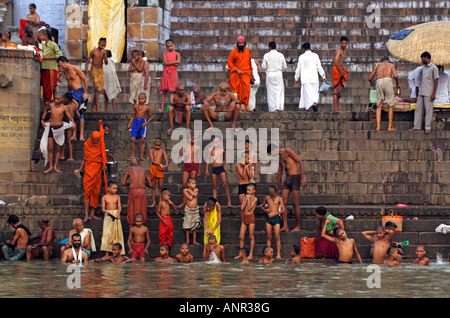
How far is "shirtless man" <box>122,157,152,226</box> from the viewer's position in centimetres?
1354

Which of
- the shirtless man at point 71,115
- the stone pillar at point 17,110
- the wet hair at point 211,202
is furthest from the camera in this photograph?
the stone pillar at point 17,110

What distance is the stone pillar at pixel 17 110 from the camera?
49.8 feet

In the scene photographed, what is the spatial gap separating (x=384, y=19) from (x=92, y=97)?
6.42 metres

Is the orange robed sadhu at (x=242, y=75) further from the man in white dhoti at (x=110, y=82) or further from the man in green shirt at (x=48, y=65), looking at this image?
the man in green shirt at (x=48, y=65)

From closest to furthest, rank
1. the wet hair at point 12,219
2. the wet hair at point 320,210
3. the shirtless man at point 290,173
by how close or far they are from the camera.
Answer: the wet hair at point 320,210 < the wet hair at point 12,219 < the shirtless man at point 290,173

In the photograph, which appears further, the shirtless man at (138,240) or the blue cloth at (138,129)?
the blue cloth at (138,129)

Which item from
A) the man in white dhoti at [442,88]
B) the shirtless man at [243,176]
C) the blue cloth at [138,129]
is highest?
the man in white dhoti at [442,88]

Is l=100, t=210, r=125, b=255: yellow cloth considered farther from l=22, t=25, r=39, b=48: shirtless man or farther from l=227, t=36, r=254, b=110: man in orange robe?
l=22, t=25, r=39, b=48: shirtless man

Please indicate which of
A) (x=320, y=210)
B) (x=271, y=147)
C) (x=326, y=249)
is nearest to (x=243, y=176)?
(x=271, y=147)

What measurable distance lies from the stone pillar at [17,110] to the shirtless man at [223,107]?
278 centimetres

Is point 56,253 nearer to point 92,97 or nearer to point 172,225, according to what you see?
point 172,225

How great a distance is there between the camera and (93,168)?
1397 centimetres

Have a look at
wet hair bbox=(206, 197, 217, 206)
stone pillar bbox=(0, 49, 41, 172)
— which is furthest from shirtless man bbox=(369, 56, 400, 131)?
stone pillar bbox=(0, 49, 41, 172)

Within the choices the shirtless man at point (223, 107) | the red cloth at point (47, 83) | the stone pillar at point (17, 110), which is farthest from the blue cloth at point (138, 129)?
the red cloth at point (47, 83)
